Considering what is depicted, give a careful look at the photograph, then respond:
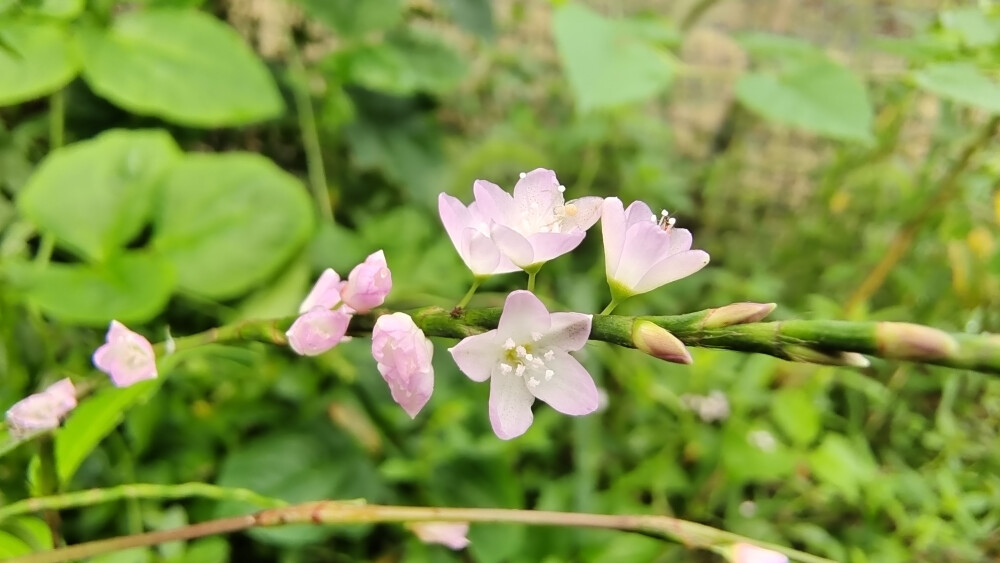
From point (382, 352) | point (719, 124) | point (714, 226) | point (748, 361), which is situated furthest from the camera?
point (719, 124)

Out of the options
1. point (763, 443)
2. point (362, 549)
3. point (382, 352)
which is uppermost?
point (382, 352)

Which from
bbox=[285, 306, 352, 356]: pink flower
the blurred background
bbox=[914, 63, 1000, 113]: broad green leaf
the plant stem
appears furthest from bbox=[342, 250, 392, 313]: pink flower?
the plant stem

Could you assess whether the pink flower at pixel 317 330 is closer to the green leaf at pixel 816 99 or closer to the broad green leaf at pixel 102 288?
the broad green leaf at pixel 102 288

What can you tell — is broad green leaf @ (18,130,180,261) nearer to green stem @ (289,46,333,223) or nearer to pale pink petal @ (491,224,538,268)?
green stem @ (289,46,333,223)

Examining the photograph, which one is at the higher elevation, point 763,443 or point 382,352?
point 382,352

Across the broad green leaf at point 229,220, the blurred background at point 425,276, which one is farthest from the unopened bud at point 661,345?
the broad green leaf at point 229,220

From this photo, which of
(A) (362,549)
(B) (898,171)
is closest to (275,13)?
(A) (362,549)

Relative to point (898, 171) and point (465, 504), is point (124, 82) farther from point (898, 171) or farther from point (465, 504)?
point (898, 171)
